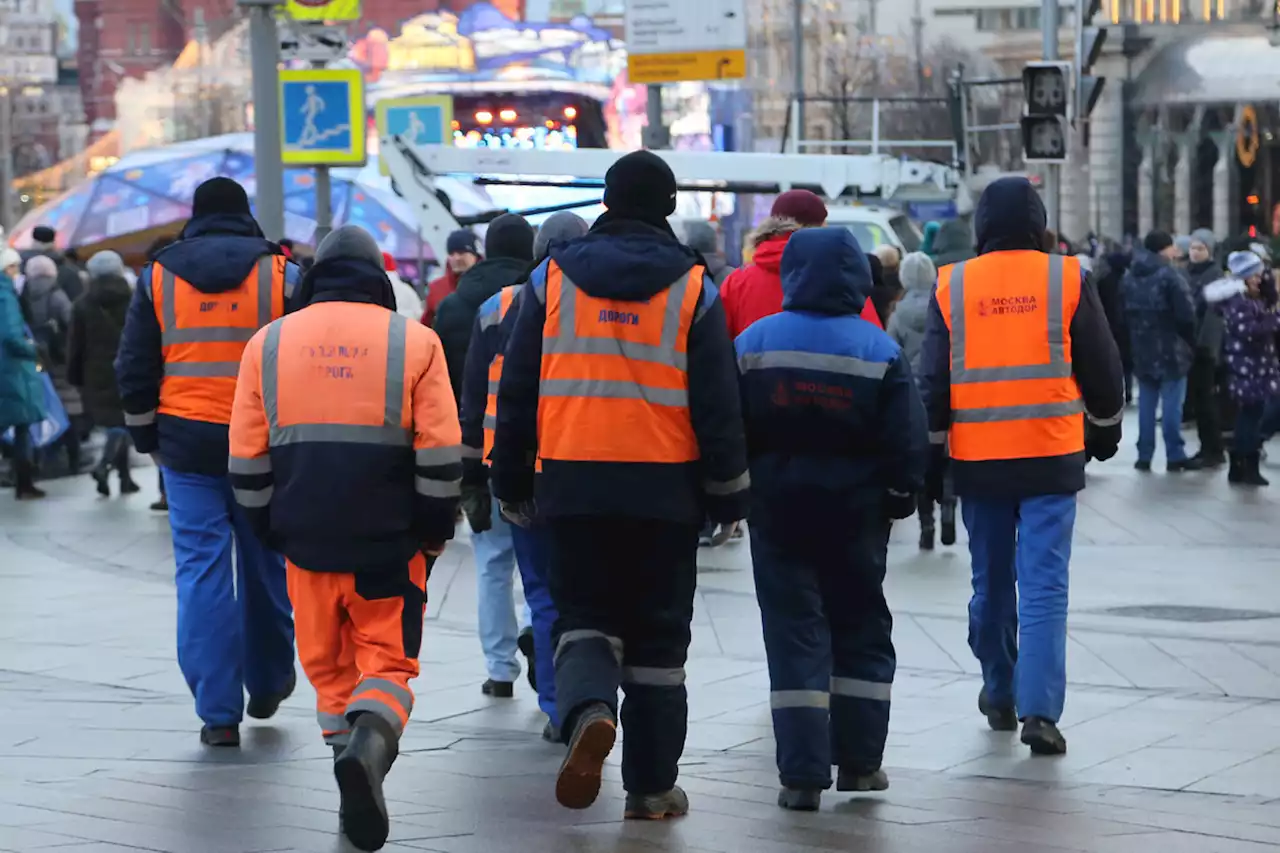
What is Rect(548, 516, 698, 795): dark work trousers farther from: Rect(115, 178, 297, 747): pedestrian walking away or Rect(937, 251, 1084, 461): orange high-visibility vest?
Rect(115, 178, 297, 747): pedestrian walking away

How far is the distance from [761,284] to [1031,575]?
1.54 meters

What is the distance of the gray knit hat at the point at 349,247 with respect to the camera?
7.21 meters

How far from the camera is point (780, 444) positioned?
7.45 meters

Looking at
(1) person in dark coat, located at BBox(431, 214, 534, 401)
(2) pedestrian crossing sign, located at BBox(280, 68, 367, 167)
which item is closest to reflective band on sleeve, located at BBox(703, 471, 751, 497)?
(1) person in dark coat, located at BBox(431, 214, 534, 401)

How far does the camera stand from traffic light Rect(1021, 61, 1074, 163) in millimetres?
19641

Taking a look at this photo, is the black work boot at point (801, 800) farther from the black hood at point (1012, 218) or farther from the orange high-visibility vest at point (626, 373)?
the black hood at point (1012, 218)

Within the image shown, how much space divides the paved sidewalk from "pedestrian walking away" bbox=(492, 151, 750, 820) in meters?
0.42

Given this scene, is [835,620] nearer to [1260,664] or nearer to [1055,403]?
[1055,403]

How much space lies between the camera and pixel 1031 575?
Result: 8.23 meters

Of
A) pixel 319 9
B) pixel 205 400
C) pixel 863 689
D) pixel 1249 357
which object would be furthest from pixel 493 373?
pixel 1249 357

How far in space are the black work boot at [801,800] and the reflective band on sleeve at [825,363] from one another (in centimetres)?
122

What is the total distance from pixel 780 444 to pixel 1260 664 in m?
3.43

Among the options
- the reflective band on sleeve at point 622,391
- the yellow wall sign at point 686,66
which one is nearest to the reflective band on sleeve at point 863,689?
the reflective band on sleeve at point 622,391

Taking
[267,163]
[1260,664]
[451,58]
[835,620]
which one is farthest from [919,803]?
[451,58]
